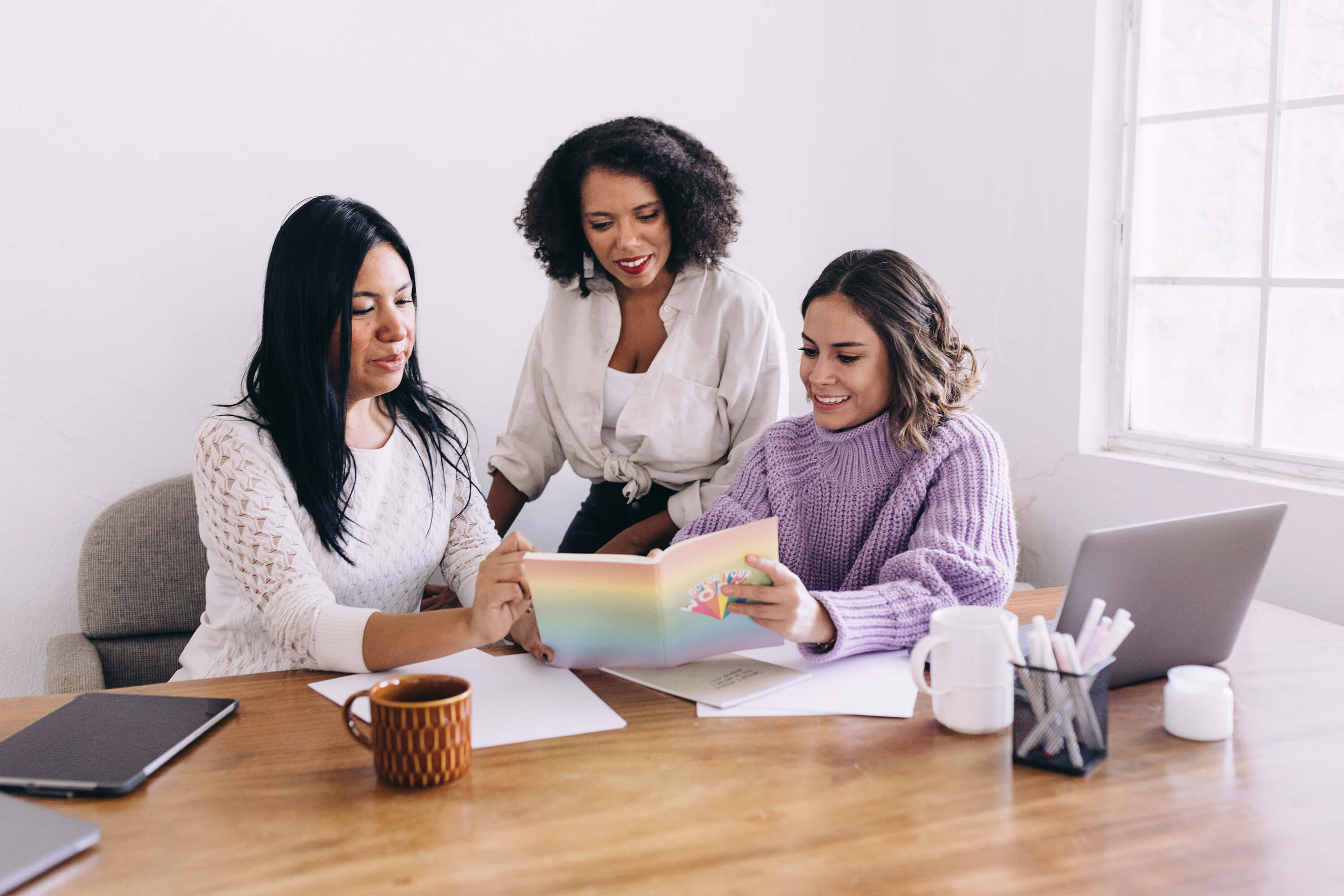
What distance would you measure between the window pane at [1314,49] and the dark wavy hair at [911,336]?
1092mm

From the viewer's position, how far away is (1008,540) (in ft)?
4.71

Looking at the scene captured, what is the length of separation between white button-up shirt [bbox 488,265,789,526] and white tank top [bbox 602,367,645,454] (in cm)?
1

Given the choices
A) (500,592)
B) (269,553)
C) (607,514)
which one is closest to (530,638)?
(500,592)

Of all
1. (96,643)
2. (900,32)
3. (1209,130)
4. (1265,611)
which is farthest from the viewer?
(900,32)

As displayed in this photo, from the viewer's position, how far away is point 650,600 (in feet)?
3.83

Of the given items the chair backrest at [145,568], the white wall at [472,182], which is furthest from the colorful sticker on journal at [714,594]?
the white wall at [472,182]

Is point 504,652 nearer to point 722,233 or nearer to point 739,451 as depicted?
point 739,451

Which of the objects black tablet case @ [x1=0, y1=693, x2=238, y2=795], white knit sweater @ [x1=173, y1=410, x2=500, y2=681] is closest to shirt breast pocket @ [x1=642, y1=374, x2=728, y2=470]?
white knit sweater @ [x1=173, y1=410, x2=500, y2=681]

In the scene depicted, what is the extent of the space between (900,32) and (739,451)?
161 centimetres

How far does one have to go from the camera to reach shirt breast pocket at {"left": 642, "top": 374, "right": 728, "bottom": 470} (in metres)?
A: 1.99

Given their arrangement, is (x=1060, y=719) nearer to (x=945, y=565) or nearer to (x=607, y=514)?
(x=945, y=565)

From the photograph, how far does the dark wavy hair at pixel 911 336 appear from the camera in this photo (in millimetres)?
1508

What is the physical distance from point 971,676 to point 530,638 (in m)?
0.56

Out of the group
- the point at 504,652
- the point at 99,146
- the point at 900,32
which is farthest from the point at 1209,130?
the point at 99,146
